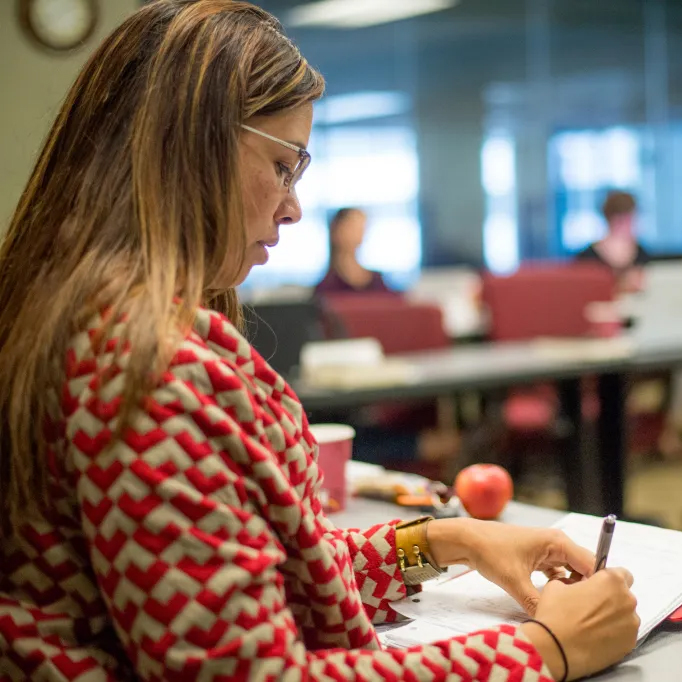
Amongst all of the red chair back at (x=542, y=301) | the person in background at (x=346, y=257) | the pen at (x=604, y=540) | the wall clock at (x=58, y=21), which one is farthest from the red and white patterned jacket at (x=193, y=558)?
the person in background at (x=346, y=257)

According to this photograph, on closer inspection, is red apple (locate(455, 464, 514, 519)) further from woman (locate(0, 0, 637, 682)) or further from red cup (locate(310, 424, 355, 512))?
woman (locate(0, 0, 637, 682))

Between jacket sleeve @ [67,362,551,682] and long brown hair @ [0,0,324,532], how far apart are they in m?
0.04

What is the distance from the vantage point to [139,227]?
30.6 inches

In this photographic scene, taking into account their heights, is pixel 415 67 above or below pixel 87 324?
above

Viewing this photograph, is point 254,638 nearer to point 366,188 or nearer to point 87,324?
point 87,324

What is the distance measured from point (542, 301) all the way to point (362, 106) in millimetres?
2864

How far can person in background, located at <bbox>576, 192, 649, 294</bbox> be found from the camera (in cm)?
545

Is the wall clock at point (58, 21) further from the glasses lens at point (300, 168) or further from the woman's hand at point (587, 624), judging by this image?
the woman's hand at point (587, 624)

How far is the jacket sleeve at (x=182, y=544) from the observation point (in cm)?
66

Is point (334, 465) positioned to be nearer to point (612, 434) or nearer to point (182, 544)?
point (182, 544)

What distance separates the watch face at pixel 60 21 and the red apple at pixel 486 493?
1860 millimetres

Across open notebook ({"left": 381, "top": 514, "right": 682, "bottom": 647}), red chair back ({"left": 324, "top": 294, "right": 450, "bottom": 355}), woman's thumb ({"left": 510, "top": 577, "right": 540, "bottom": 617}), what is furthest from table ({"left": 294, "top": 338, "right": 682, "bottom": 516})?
woman's thumb ({"left": 510, "top": 577, "right": 540, "bottom": 617})

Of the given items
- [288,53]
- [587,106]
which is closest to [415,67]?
[587,106]

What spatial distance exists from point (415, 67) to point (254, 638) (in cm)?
629
